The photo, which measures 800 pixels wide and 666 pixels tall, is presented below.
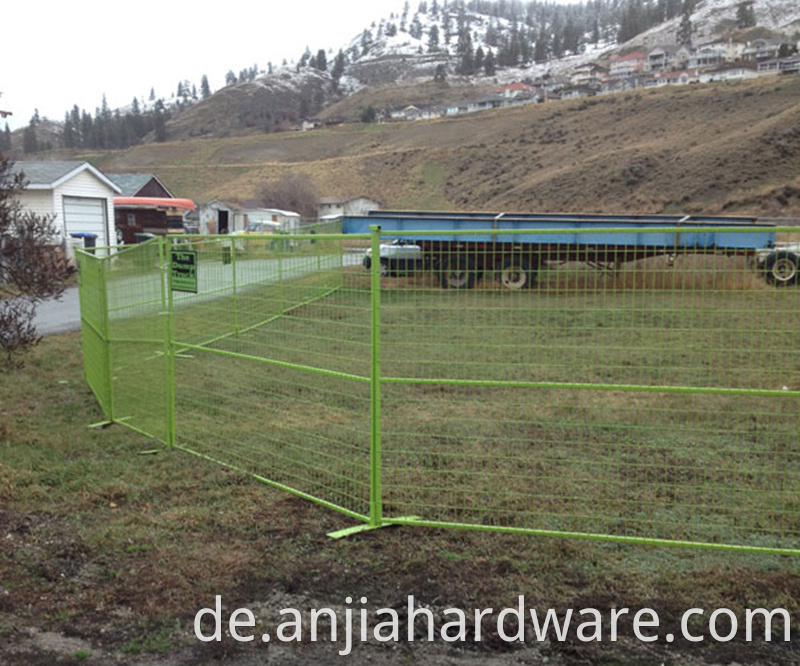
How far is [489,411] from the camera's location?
24.5 feet

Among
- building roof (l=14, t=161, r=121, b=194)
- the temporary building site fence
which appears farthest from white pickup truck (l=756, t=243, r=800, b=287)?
building roof (l=14, t=161, r=121, b=194)

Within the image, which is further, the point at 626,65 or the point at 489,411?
the point at 626,65

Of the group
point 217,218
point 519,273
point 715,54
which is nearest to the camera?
point 519,273

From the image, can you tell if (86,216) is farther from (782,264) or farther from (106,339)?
(782,264)

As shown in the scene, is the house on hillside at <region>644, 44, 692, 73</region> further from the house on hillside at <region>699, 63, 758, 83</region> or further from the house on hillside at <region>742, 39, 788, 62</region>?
the house on hillside at <region>699, 63, 758, 83</region>

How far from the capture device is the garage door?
25.8 metres

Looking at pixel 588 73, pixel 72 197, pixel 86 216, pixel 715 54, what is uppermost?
pixel 588 73

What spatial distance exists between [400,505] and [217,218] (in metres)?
45.6

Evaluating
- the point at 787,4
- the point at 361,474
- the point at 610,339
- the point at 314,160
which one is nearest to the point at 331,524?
the point at 361,474

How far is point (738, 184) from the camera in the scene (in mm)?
43219

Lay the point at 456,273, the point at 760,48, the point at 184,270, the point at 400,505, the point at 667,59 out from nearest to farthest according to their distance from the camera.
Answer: the point at 400,505
the point at 184,270
the point at 456,273
the point at 760,48
the point at 667,59

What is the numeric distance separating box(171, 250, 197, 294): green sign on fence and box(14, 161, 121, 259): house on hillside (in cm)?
1931

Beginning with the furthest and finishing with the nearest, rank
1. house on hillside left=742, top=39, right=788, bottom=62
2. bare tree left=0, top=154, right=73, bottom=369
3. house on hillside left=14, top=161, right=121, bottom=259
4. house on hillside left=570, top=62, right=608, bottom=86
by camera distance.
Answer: house on hillside left=570, top=62, right=608, bottom=86 < house on hillside left=742, top=39, right=788, bottom=62 < house on hillside left=14, top=161, right=121, bottom=259 < bare tree left=0, top=154, right=73, bottom=369

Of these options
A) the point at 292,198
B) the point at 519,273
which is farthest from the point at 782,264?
the point at 292,198
